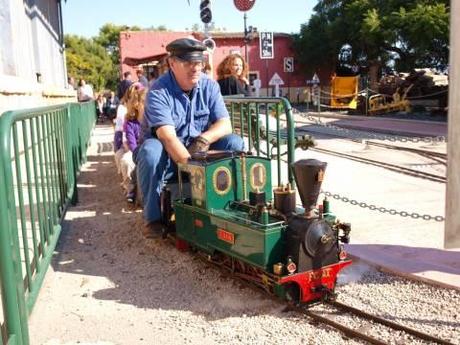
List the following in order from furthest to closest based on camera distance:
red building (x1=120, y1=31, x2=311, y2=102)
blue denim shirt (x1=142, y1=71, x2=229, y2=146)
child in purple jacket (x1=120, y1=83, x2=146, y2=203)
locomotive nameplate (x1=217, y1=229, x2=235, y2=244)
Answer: red building (x1=120, y1=31, x2=311, y2=102) → child in purple jacket (x1=120, y1=83, x2=146, y2=203) → blue denim shirt (x1=142, y1=71, x2=229, y2=146) → locomotive nameplate (x1=217, y1=229, x2=235, y2=244)

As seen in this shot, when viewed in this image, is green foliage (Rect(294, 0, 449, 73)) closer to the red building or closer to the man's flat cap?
the red building

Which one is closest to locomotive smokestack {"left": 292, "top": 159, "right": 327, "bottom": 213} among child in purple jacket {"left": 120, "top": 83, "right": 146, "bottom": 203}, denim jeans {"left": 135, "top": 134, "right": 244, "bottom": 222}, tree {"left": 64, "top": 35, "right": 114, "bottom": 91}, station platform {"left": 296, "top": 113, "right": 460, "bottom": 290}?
station platform {"left": 296, "top": 113, "right": 460, "bottom": 290}

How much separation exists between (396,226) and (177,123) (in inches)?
87.1

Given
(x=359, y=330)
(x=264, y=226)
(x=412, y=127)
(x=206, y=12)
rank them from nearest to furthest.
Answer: (x=359, y=330) < (x=264, y=226) < (x=206, y=12) < (x=412, y=127)

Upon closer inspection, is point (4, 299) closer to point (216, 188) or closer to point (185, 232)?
point (216, 188)

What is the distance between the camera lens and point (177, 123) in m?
4.55

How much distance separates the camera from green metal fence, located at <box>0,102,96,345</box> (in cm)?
229

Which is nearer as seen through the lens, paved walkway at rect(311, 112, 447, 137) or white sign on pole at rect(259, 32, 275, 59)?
paved walkway at rect(311, 112, 447, 137)

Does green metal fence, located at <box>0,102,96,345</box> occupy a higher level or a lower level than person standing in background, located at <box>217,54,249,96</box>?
lower

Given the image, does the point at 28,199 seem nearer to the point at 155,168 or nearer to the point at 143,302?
the point at 143,302

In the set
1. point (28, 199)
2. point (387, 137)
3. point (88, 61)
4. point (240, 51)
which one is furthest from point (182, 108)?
point (88, 61)

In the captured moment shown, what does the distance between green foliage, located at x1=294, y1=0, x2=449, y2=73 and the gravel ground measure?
25.5 meters

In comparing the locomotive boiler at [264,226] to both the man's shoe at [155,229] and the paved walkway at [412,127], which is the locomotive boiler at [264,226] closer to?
the man's shoe at [155,229]

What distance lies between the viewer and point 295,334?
119 inches
